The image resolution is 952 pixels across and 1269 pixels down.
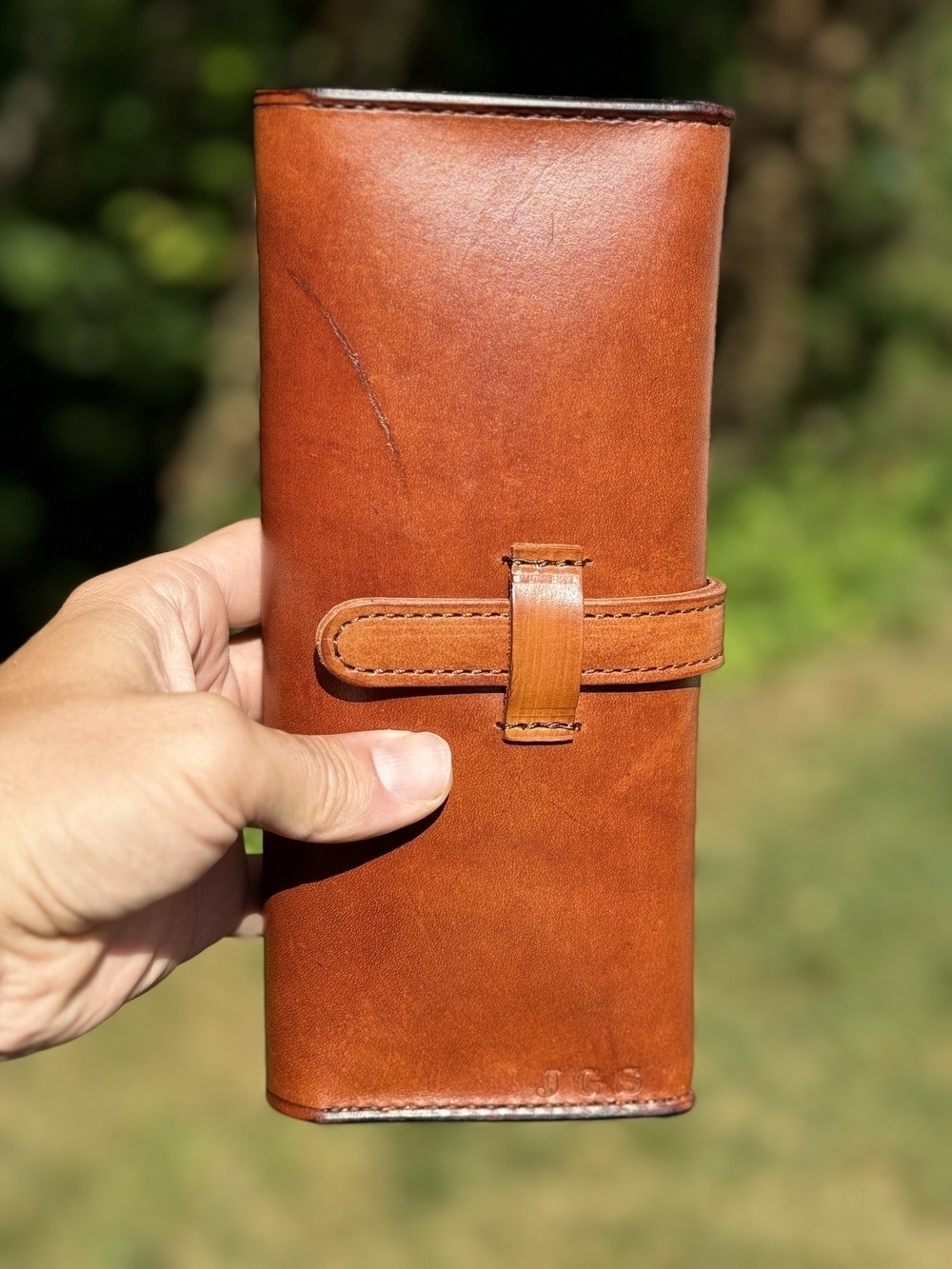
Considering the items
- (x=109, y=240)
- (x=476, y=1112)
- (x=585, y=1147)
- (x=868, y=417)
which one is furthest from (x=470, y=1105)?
(x=868, y=417)

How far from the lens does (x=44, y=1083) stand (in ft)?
13.7

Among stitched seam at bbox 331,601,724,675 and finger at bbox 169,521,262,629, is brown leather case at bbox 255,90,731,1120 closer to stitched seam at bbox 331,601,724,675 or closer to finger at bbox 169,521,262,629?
stitched seam at bbox 331,601,724,675

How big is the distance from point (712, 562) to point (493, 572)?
505 centimetres

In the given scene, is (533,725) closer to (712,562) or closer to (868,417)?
(712,562)

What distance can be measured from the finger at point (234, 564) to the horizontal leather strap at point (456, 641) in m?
0.54

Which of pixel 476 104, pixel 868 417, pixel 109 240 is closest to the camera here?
pixel 476 104

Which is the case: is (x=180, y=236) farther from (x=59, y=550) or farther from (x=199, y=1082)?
(x=199, y=1082)

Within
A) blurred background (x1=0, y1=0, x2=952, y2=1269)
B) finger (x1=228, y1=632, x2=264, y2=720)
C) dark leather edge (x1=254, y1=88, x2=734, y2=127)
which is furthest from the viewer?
blurred background (x1=0, y1=0, x2=952, y2=1269)

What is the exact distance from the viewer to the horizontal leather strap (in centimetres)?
198

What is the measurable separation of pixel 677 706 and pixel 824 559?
517 cm

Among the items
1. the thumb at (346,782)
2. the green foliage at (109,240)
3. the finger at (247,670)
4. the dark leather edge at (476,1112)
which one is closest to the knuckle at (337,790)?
the thumb at (346,782)

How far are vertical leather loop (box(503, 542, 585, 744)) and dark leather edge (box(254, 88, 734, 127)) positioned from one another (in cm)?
59

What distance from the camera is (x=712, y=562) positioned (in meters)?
6.91

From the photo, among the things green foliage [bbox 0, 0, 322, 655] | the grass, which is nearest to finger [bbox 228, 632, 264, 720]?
the grass
